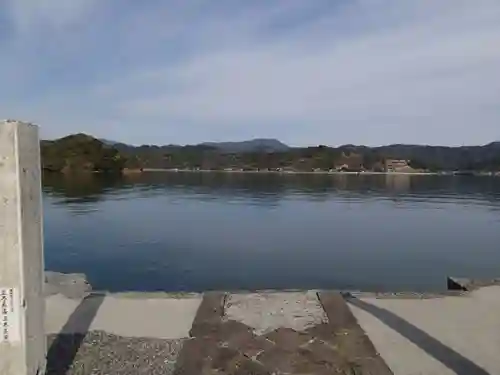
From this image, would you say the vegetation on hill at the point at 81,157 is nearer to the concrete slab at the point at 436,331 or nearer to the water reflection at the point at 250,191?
the water reflection at the point at 250,191

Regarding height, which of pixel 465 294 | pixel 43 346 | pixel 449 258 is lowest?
pixel 449 258

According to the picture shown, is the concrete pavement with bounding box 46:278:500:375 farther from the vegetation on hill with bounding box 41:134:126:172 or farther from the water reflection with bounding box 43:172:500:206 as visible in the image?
the vegetation on hill with bounding box 41:134:126:172

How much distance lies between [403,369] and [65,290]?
4.12 metres

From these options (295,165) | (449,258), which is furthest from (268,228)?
(295,165)

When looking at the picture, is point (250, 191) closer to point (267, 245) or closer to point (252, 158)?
point (267, 245)

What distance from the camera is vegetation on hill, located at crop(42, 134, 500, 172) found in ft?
236

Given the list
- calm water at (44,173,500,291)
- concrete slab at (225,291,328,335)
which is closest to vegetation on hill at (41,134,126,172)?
calm water at (44,173,500,291)

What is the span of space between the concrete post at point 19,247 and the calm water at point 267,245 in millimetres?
7069

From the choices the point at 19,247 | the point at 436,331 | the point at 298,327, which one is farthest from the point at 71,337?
the point at 436,331

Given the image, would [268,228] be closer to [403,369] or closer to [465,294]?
[465,294]

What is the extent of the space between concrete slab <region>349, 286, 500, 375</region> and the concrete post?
254cm

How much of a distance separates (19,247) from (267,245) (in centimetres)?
1262

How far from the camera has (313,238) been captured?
16859 millimetres

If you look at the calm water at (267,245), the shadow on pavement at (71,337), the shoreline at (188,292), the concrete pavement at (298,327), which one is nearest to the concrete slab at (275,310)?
the concrete pavement at (298,327)
